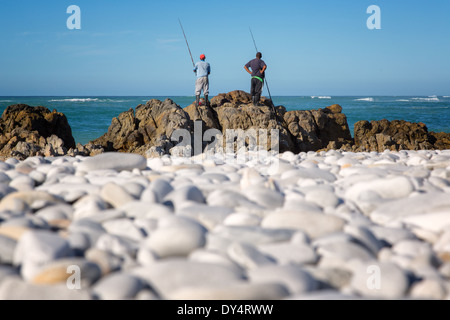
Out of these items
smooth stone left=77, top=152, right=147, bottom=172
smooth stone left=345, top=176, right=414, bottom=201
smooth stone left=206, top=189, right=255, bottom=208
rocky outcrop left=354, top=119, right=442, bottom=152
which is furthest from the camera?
rocky outcrop left=354, top=119, right=442, bottom=152

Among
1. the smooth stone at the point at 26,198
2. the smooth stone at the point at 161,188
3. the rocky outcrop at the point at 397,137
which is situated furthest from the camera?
the rocky outcrop at the point at 397,137

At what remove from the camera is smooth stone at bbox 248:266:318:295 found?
1.32 meters

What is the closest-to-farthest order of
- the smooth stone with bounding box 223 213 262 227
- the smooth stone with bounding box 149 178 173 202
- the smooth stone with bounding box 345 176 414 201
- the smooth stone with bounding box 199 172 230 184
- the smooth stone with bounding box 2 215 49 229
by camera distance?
the smooth stone with bounding box 2 215 49 229
the smooth stone with bounding box 223 213 262 227
the smooth stone with bounding box 149 178 173 202
the smooth stone with bounding box 345 176 414 201
the smooth stone with bounding box 199 172 230 184

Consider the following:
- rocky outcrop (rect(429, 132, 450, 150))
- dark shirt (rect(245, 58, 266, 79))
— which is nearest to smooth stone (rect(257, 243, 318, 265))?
dark shirt (rect(245, 58, 266, 79))

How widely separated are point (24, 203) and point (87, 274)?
3.31 ft

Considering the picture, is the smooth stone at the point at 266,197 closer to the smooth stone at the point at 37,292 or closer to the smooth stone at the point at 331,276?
the smooth stone at the point at 331,276

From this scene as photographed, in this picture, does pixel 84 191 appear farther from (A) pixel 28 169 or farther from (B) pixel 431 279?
(B) pixel 431 279

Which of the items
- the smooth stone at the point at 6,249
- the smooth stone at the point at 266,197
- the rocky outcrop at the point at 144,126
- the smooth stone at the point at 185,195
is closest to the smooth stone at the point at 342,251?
the smooth stone at the point at 266,197

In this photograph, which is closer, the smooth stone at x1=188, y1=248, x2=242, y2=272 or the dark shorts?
the smooth stone at x1=188, y1=248, x2=242, y2=272

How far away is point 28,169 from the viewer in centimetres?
316

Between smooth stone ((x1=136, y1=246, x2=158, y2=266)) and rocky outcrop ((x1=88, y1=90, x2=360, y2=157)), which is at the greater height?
rocky outcrop ((x1=88, y1=90, x2=360, y2=157))

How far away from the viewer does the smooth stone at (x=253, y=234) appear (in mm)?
1668

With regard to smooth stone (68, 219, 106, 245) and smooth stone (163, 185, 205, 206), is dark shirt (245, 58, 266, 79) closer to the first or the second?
smooth stone (163, 185, 205, 206)
